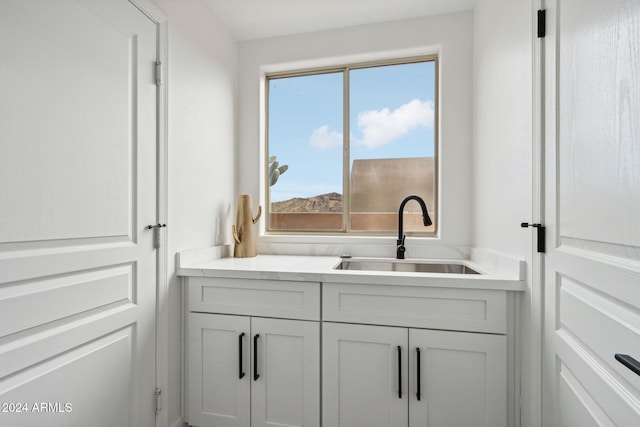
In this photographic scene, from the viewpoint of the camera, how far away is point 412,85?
2.14 m

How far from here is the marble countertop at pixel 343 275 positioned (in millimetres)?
1292

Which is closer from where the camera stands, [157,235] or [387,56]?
[157,235]

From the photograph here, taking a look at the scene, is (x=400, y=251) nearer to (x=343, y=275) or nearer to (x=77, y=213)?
(x=343, y=275)

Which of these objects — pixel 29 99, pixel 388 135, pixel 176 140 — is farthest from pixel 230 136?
pixel 29 99

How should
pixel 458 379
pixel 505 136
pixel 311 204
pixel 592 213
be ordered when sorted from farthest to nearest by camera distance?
pixel 311 204, pixel 505 136, pixel 458 379, pixel 592 213

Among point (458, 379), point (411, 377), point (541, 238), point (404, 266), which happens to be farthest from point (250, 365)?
point (541, 238)

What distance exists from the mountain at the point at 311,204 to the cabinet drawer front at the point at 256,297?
0.89 metres

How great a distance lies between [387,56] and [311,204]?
44.9 inches

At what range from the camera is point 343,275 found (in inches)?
55.8

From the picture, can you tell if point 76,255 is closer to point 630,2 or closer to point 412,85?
point 630,2

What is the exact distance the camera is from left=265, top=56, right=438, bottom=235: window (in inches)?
83.7

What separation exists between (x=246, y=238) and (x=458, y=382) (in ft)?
4.57

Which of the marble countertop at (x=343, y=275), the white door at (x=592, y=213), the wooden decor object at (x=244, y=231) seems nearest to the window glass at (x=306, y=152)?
the wooden decor object at (x=244, y=231)

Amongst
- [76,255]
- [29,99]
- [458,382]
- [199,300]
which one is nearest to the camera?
[29,99]
